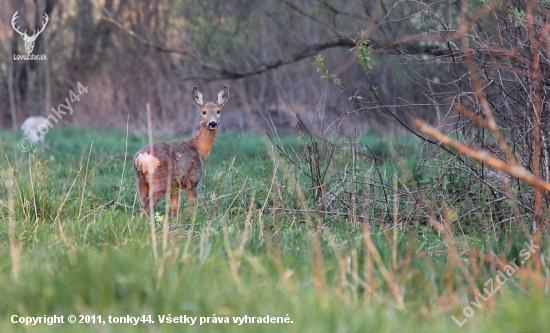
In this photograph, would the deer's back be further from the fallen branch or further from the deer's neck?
the fallen branch

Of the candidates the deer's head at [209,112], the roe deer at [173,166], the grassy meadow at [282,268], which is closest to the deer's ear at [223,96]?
the deer's head at [209,112]

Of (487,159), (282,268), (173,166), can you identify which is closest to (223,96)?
(173,166)

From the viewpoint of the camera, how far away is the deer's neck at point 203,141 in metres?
8.84

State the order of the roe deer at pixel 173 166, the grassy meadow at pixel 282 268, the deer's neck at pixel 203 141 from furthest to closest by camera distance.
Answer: the deer's neck at pixel 203 141, the roe deer at pixel 173 166, the grassy meadow at pixel 282 268

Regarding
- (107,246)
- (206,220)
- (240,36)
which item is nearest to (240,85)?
(240,36)

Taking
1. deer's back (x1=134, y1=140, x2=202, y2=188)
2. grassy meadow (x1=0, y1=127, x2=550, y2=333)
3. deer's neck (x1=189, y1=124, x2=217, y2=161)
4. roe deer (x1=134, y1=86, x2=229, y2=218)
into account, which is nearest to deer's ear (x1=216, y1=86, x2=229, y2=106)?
roe deer (x1=134, y1=86, x2=229, y2=218)

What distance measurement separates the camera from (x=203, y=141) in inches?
351

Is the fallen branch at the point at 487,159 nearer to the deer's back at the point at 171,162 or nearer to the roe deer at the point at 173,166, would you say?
the roe deer at the point at 173,166

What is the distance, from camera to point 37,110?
22.9 meters

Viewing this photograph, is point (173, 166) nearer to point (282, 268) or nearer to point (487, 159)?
point (282, 268)

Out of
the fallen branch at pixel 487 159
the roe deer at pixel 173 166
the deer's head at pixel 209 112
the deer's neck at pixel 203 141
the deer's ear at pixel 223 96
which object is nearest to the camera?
the fallen branch at pixel 487 159

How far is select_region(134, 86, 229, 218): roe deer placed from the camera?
7.70 m

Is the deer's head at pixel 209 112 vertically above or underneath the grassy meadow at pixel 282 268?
above

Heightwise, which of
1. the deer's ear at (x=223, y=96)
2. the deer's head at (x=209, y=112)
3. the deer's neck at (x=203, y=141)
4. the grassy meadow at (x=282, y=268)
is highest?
the deer's ear at (x=223, y=96)
